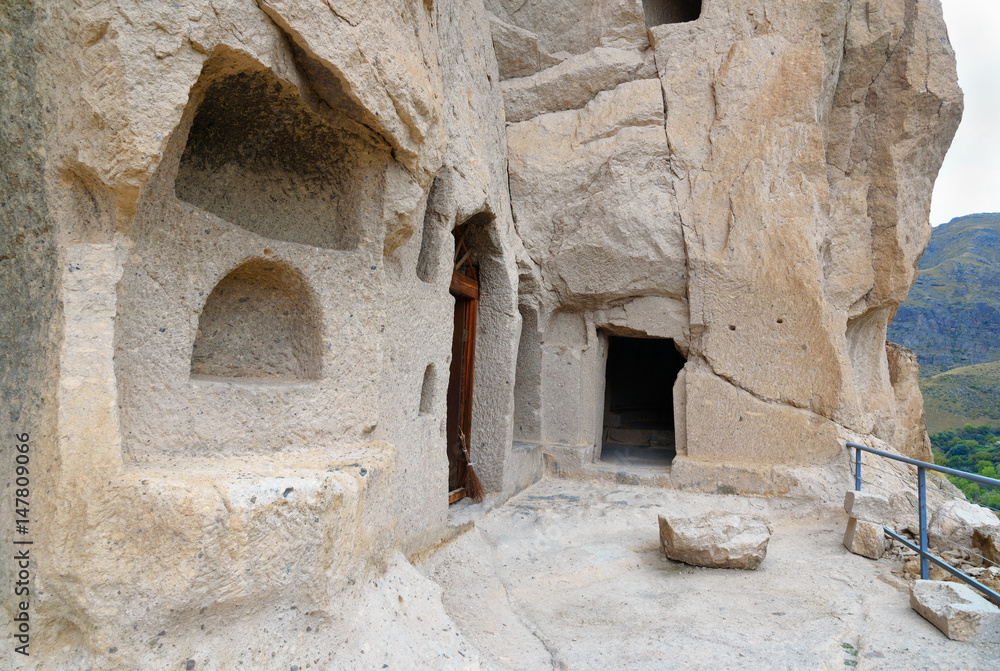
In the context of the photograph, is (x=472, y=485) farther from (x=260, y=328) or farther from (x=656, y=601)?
(x=260, y=328)

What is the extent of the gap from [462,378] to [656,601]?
226 cm

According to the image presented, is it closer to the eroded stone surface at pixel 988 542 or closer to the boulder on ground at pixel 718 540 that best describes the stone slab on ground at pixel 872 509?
the eroded stone surface at pixel 988 542

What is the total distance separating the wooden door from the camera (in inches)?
189

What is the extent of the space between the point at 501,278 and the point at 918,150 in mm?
4403

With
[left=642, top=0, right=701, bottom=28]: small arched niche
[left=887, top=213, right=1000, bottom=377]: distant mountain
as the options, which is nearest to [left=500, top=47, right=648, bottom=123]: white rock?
[left=642, top=0, right=701, bottom=28]: small arched niche

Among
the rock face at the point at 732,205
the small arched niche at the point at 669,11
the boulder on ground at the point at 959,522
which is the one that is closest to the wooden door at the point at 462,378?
the rock face at the point at 732,205

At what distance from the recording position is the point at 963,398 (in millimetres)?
19828

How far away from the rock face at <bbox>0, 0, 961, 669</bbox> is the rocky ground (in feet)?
1.58

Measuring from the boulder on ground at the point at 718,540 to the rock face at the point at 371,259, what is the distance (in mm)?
1411

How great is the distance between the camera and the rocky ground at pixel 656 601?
2.59 meters

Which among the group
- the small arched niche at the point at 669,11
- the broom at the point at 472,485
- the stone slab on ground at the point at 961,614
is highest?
the small arched niche at the point at 669,11

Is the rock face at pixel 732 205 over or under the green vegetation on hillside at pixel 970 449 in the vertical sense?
over

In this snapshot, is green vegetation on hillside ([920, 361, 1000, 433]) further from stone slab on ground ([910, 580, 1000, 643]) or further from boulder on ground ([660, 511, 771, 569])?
stone slab on ground ([910, 580, 1000, 643])

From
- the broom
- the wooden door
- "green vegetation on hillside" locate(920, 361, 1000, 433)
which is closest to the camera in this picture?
the broom
